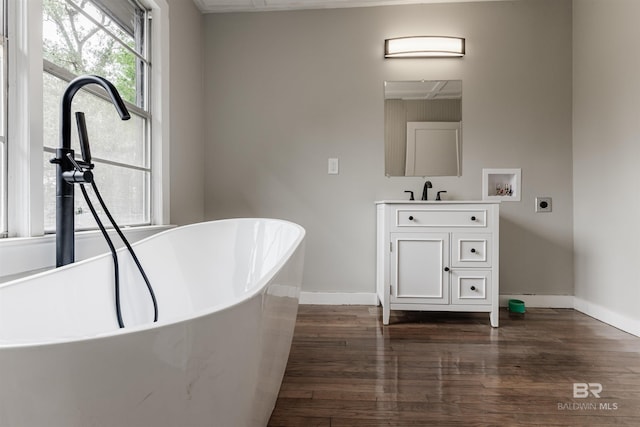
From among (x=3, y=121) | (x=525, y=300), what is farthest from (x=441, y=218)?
(x=3, y=121)

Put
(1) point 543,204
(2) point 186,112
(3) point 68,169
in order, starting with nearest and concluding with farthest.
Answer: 1. (3) point 68,169
2. (2) point 186,112
3. (1) point 543,204

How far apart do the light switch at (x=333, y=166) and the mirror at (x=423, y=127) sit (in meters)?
0.36

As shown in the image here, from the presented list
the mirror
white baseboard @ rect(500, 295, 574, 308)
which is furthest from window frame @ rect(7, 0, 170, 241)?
white baseboard @ rect(500, 295, 574, 308)

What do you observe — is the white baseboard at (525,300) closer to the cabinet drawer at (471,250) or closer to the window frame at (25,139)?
the cabinet drawer at (471,250)

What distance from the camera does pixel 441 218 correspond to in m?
2.03

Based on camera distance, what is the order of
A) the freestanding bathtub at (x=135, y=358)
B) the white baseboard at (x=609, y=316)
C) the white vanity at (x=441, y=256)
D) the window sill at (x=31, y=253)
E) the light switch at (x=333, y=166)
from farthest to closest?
the light switch at (x=333, y=166), the white vanity at (x=441, y=256), the white baseboard at (x=609, y=316), the window sill at (x=31, y=253), the freestanding bathtub at (x=135, y=358)

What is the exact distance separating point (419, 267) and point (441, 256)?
0.14m

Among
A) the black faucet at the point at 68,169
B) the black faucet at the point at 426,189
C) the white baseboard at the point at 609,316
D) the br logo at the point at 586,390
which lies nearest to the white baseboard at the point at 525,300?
the white baseboard at the point at 609,316

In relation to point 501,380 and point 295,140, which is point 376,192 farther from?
point 501,380

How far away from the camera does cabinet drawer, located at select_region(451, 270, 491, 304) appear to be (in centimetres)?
201

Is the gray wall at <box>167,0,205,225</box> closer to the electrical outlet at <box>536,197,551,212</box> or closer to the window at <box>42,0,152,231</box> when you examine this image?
the window at <box>42,0,152,231</box>

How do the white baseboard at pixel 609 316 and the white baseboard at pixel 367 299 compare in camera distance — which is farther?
the white baseboard at pixel 367 299

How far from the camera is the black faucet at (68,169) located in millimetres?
1007

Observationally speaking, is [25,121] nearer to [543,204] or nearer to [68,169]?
[68,169]
